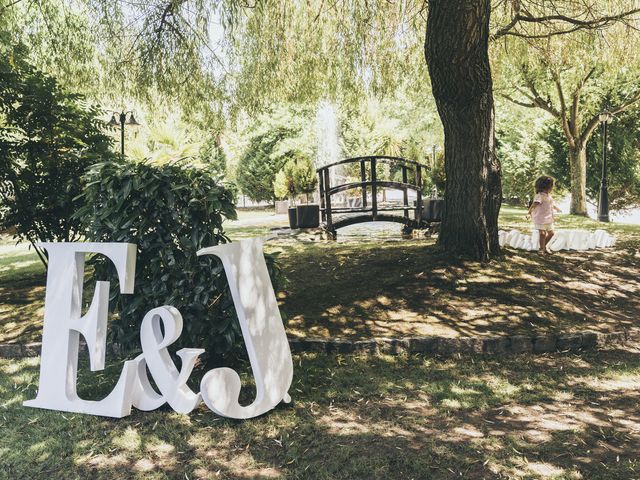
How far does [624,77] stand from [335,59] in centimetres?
1168

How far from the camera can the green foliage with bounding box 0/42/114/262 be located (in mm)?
8391

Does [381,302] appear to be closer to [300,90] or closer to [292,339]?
[292,339]

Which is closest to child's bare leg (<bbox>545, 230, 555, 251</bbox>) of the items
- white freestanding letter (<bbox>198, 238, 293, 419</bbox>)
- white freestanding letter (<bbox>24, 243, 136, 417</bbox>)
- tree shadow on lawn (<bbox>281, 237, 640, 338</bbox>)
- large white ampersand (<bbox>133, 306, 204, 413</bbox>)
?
tree shadow on lawn (<bbox>281, 237, 640, 338</bbox>)

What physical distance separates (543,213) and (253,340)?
6.71m

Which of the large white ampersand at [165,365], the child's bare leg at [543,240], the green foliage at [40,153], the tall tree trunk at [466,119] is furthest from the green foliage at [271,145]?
the large white ampersand at [165,365]

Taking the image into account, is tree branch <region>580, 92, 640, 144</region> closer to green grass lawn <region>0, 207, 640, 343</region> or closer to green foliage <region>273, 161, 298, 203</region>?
green foliage <region>273, 161, 298, 203</region>

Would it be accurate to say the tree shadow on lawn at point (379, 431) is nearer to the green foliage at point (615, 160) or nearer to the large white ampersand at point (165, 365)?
the large white ampersand at point (165, 365)

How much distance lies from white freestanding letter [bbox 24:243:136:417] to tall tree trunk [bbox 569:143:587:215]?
60.1ft

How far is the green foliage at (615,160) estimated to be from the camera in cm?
2341

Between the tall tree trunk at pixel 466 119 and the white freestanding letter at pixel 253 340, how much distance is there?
420 cm

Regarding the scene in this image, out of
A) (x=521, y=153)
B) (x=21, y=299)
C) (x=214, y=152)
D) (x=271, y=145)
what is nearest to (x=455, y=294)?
(x=21, y=299)

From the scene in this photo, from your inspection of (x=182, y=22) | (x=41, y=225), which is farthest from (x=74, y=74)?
(x=41, y=225)

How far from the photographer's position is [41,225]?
28.9ft

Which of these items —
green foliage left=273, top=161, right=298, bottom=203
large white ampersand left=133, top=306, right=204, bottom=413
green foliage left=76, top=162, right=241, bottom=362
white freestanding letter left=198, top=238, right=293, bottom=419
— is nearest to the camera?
white freestanding letter left=198, top=238, right=293, bottom=419
